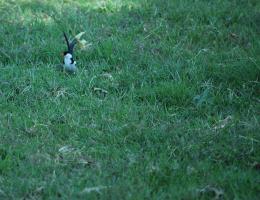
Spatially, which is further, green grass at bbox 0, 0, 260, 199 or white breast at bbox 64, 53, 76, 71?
white breast at bbox 64, 53, 76, 71

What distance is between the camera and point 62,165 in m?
3.98

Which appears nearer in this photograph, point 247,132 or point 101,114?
point 247,132

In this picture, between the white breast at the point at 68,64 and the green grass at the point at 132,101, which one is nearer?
the green grass at the point at 132,101

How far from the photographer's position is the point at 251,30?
21.3ft

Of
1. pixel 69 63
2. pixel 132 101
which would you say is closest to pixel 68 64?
pixel 69 63

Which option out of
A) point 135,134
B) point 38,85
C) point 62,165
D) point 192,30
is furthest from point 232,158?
point 192,30

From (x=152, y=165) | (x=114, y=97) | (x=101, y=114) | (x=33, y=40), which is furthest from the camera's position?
(x=33, y=40)

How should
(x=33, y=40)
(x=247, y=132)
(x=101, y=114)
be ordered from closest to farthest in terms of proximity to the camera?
1. (x=247, y=132)
2. (x=101, y=114)
3. (x=33, y=40)

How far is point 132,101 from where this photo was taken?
4.97m

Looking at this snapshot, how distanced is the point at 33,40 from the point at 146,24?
1.37m

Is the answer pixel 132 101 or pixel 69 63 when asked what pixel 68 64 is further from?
pixel 132 101

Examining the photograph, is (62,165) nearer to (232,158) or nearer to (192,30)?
(232,158)

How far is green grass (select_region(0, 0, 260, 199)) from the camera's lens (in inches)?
148

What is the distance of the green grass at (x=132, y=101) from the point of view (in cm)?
377
